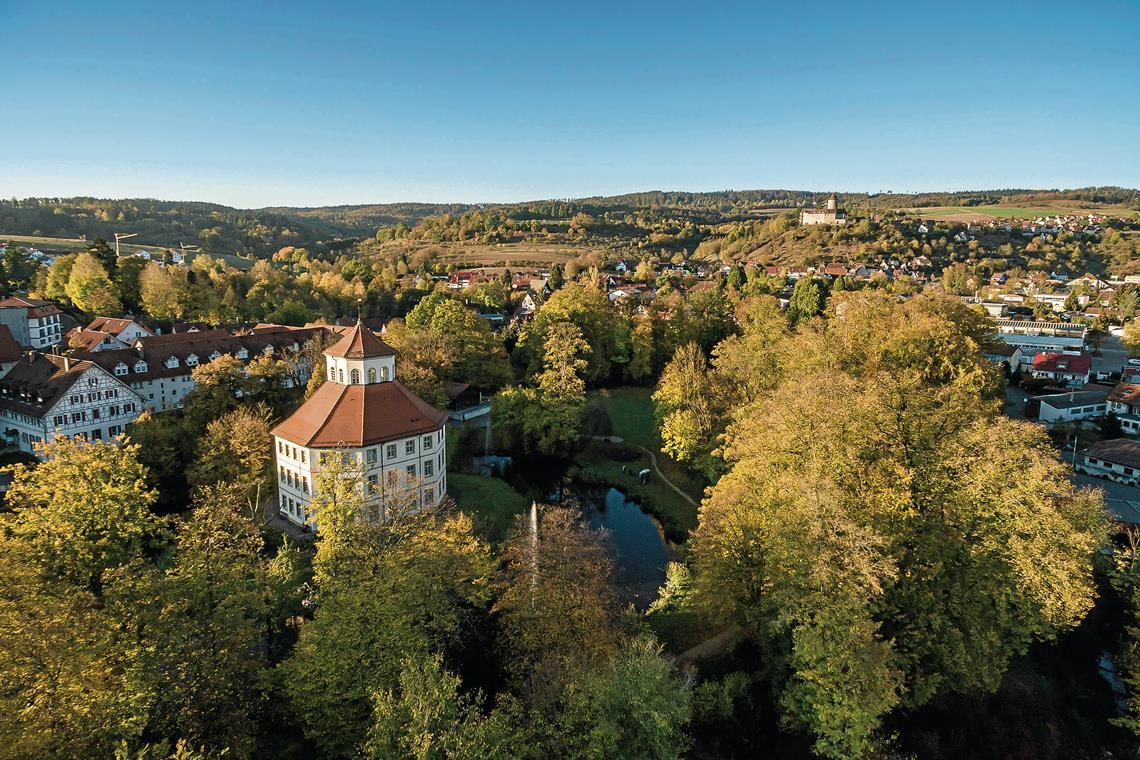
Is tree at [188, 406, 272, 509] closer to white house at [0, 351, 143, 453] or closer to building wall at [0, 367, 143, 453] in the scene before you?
building wall at [0, 367, 143, 453]

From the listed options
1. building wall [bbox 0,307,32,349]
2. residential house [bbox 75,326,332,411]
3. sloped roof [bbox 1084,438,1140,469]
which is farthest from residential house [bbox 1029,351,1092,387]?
building wall [bbox 0,307,32,349]

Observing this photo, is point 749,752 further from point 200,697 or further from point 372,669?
point 200,697

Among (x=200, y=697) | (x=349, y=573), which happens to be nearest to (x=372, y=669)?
(x=349, y=573)

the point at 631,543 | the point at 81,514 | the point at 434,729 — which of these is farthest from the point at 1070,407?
the point at 81,514

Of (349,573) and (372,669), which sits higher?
(349,573)

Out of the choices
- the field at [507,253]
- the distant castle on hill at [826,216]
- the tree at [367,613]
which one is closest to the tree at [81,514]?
the tree at [367,613]

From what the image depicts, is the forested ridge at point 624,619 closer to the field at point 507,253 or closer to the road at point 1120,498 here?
the road at point 1120,498
